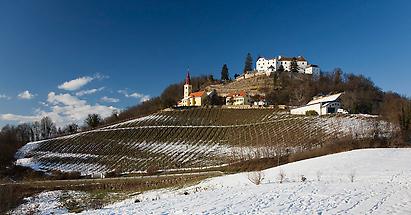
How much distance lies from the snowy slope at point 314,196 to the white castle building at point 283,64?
132 m

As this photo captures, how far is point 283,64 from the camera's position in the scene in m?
164

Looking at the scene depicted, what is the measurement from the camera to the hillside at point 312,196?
574 inches

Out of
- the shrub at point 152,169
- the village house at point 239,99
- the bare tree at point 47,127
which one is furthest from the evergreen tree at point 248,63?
the shrub at point 152,169

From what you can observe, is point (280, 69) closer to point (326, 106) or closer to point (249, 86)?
point (249, 86)

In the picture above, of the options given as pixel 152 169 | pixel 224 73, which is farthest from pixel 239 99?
pixel 152 169

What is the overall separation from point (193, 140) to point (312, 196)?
54.1 metres

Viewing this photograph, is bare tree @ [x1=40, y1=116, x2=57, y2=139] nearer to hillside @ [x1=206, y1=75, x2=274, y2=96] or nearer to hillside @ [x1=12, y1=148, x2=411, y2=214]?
hillside @ [x1=206, y1=75, x2=274, y2=96]

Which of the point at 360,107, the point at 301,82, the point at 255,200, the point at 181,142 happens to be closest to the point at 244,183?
the point at 255,200

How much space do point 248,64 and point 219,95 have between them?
151ft

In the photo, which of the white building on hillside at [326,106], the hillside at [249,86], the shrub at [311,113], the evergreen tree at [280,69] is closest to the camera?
the shrub at [311,113]

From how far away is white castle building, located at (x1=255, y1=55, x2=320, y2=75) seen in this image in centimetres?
15825

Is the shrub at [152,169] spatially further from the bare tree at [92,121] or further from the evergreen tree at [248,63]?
the evergreen tree at [248,63]

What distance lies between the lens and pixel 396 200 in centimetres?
1591

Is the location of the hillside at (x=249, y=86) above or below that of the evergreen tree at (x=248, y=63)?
below
